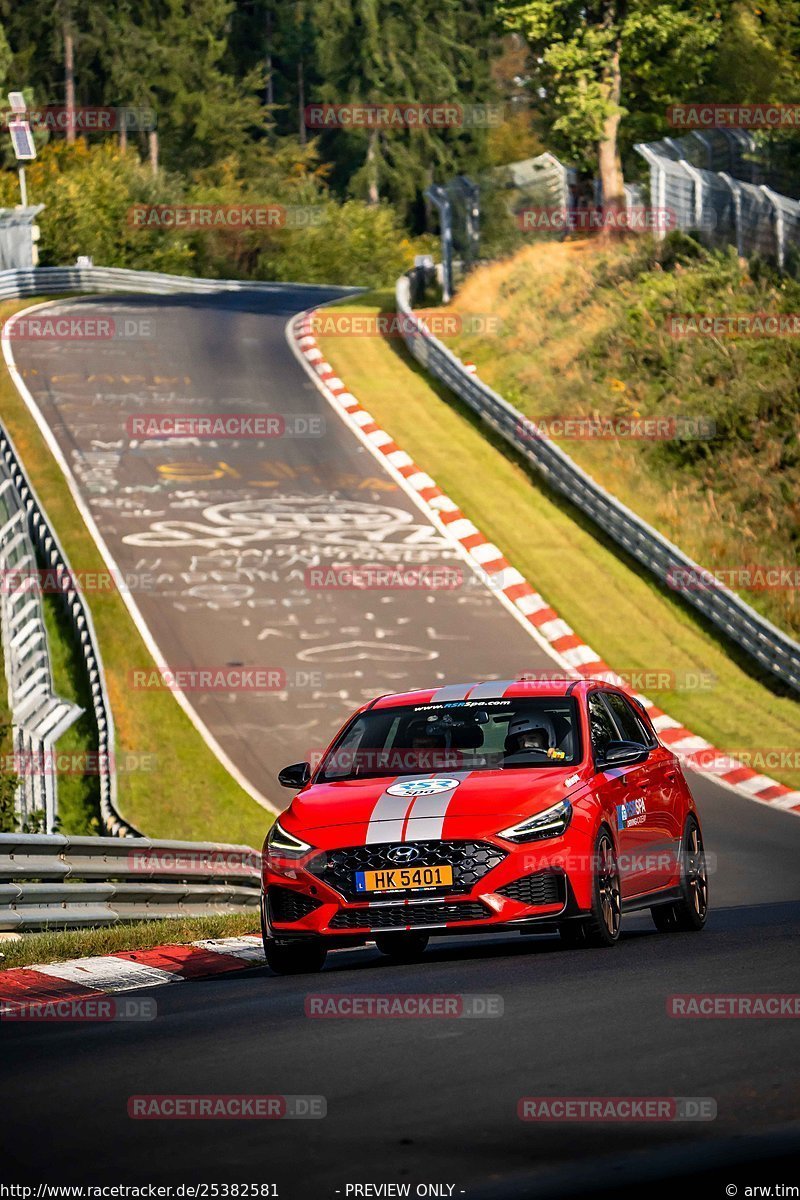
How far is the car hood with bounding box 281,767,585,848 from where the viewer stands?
33.2 feet

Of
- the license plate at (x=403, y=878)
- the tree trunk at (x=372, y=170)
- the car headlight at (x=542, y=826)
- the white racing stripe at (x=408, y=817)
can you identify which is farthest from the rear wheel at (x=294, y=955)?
the tree trunk at (x=372, y=170)

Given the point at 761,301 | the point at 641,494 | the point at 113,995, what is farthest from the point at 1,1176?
the point at 761,301

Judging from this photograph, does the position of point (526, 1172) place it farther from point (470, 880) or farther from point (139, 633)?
point (139, 633)

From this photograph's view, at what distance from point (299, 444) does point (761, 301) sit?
10.1 m

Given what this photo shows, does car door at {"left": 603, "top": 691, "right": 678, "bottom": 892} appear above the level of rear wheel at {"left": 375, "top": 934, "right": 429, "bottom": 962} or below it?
above

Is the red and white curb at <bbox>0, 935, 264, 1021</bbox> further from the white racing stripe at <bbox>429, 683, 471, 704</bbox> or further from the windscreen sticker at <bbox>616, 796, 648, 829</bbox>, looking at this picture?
the windscreen sticker at <bbox>616, 796, 648, 829</bbox>

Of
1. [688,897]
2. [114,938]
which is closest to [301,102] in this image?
[688,897]

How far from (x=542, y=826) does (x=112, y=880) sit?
13.9 feet

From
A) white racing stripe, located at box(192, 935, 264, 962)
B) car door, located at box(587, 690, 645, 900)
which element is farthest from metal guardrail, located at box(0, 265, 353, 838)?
car door, located at box(587, 690, 645, 900)

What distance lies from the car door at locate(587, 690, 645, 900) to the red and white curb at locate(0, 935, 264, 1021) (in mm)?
2511

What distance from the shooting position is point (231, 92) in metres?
95.8

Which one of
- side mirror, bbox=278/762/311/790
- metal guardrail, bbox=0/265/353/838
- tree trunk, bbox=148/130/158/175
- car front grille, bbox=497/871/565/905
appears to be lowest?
tree trunk, bbox=148/130/158/175

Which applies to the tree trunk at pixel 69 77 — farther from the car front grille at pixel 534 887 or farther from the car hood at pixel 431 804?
the car front grille at pixel 534 887

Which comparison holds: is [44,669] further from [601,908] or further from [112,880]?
[601,908]
